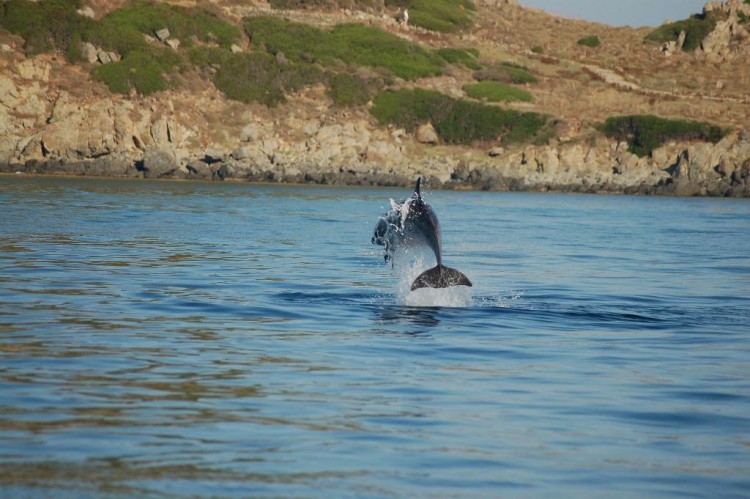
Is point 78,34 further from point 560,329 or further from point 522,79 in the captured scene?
point 560,329

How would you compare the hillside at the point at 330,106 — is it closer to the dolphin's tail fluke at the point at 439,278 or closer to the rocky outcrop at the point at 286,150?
the rocky outcrop at the point at 286,150

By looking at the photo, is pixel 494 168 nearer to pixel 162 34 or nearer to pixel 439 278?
pixel 162 34

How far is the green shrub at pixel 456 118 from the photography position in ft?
257

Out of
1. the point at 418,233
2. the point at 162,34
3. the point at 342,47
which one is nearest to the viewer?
the point at 418,233

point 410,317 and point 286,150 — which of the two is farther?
point 286,150

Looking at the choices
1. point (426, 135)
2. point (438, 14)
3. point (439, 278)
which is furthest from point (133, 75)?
point (439, 278)

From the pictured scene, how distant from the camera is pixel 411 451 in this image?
8.17m

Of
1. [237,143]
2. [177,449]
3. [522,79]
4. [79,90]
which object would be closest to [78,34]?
[79,90]

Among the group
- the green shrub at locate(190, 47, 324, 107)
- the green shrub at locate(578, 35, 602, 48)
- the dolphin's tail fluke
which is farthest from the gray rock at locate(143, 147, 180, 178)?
the green shrub at locate(578, 35, 602, 48)

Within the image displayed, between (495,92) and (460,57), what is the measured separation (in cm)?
895

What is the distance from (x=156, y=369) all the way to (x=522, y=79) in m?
81.6

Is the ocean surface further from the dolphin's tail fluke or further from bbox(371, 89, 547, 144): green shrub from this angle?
bbox(371, 89, 547, 144): green shrub

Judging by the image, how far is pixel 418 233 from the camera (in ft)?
52.2

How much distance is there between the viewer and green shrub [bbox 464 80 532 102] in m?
83.8
